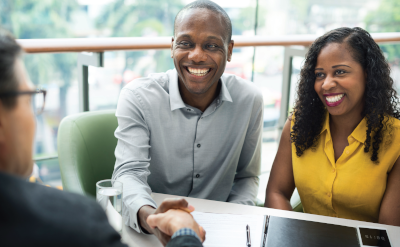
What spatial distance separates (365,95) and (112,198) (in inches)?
41.3

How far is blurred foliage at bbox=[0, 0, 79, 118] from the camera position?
455 centimetres

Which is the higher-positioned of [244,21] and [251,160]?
[244,21]

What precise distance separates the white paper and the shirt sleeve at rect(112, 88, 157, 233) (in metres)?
0.20

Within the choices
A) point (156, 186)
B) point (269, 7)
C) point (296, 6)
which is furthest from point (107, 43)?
point (296, 6)

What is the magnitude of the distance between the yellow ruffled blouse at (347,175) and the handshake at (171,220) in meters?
0.72

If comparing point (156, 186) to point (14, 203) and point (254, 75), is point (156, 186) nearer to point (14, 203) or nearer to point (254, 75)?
point (14, 203)

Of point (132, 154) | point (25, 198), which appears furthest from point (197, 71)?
point (25, 198)

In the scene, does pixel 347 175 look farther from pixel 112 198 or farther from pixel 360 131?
pixel 112 198

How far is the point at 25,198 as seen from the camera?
1.87 feet

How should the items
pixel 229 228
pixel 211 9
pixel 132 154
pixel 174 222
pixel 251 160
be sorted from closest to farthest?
pixel 174 222, pixel 229 228, pixel 132 154, pixel 211 9, pixel 251 160

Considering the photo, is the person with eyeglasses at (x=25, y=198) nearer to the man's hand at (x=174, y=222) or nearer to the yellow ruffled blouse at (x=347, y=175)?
the man's hand at (x=174, y=222)

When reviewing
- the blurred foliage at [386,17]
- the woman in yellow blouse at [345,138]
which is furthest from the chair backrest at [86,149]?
the blurred foliage at [386,17]

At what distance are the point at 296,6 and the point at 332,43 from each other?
5057mm

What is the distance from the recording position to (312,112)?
5.33ft
